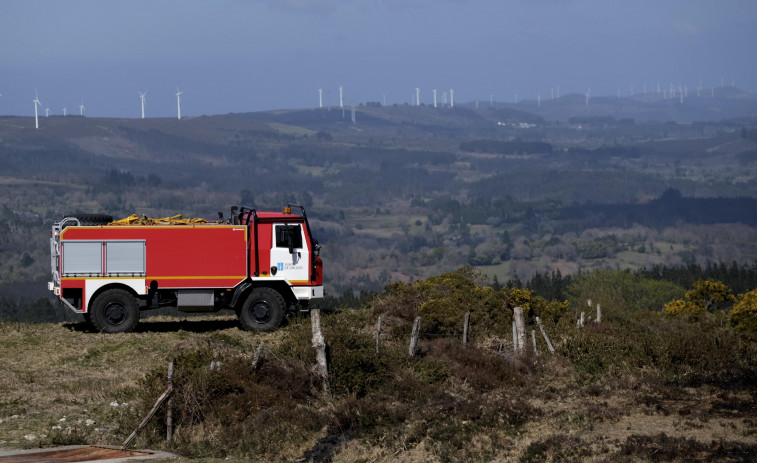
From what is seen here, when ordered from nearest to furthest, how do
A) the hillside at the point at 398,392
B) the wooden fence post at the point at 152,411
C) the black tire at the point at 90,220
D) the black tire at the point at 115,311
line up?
the hillside at the point at 398,392
the wooden fence post at the point at 152,411
the black tire at the point at 115,311
the black tire at the point at 90,220

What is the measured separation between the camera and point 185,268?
35.7 m

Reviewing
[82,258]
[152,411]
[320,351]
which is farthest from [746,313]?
[152,411]

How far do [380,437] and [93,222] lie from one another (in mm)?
16821

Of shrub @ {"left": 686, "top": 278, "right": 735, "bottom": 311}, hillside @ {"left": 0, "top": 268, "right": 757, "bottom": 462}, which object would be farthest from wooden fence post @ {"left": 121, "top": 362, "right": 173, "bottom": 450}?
shrub @ {"left": 686, "top": 278, "right": 735, "bottom": 311}

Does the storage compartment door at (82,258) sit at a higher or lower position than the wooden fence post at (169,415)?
higher

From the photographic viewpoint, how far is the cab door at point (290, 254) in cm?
3616

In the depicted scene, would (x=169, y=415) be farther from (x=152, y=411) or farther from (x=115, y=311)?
(x=115, y=311)

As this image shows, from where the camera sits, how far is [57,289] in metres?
35.6

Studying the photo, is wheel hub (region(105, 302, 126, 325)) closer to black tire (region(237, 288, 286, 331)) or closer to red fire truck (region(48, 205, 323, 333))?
red fire truck (region(48, 205, 323, 333))

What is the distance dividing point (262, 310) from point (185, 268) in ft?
9.81

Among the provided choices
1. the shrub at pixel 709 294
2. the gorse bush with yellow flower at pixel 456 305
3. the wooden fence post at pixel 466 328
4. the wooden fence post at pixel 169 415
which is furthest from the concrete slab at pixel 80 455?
the shrub at pixel 709 294

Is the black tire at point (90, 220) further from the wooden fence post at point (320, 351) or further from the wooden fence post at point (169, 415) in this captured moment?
the wooden fence post at point (169, 415)

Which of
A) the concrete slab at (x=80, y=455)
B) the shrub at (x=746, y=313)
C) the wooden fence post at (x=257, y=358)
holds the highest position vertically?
the wooden fence post at (x=257, y=358)

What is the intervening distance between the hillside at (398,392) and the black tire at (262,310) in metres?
0.68
